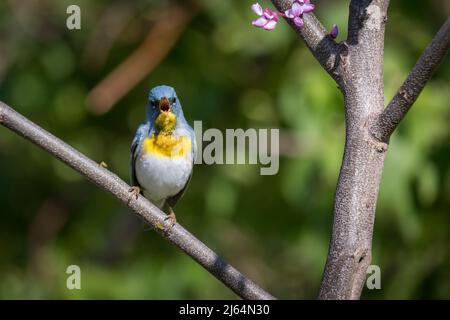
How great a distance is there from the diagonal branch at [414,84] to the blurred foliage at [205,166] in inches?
78.3

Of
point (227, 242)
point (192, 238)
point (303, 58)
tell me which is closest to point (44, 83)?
point (303, 58)

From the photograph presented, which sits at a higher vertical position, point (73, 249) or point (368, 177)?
point (73, 249)

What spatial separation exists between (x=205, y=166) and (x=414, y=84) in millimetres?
2990

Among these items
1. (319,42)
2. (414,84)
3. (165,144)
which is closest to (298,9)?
(319,42)

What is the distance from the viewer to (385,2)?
1.59 metres

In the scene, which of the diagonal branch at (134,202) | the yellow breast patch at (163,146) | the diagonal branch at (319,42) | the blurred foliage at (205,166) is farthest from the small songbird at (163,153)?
the diagonal branch at (319,42)

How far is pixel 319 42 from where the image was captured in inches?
62.8

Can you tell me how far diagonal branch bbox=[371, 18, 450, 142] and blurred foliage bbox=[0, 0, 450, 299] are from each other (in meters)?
1.99

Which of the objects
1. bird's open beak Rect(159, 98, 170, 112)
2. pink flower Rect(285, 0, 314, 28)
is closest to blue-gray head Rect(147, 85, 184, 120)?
bird's open beak Rect(159, 98, 170, 112)

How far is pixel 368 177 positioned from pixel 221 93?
2855 mm

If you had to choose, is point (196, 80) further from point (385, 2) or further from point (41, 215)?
point (385, 2)

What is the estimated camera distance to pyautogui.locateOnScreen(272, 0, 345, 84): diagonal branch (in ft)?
5.10

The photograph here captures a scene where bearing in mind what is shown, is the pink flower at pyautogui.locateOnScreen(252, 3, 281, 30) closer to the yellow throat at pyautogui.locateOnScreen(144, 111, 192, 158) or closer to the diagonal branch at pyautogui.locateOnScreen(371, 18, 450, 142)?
the diagonal branch at pyautogui.locateOnScreen(371, 18, 450, 142)

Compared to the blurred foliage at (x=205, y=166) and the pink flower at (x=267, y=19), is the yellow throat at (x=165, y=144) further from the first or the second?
the pink flower at (x=267, y=19)
